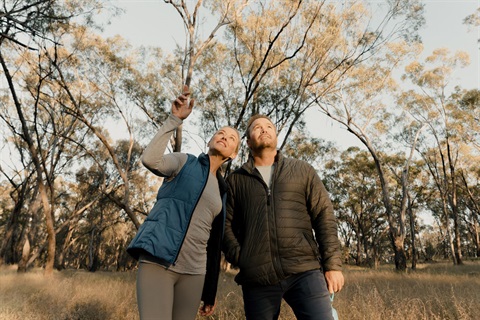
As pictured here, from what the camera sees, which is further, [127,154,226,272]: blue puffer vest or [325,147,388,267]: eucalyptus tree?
[325,147,388,267]: eucalyptus tree

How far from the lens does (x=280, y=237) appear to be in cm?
202

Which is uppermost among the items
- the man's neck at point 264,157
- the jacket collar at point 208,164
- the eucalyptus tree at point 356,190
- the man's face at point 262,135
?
the eucalyptus tree at point 356,190

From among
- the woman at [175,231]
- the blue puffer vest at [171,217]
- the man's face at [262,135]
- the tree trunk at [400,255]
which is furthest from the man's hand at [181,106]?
the tree trunk at [400,255]

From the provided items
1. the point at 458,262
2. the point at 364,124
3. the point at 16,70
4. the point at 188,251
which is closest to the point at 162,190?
the point at 188,251

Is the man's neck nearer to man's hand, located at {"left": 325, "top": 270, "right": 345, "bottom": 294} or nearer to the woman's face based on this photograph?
the woman's face

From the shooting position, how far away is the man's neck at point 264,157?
7.66ft

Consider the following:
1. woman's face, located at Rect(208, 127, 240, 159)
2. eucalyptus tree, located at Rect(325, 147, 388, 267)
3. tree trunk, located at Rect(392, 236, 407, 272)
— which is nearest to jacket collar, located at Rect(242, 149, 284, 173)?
woman's face, located at Rect(208, 127, 240, 159)

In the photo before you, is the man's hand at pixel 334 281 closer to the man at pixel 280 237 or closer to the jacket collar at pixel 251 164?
the man at pixel 280 237

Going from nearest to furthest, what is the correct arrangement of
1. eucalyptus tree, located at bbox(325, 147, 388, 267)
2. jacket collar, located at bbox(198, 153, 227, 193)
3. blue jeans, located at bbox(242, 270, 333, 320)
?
blue jeans, located at bbox(242, 270, 333, 320) < jacket collar, located at bbox(198, 153, 227, 193) < eucalyptus tree, located at bbox(325, 147, 388, 267)

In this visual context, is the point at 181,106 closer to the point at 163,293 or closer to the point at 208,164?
the point at 208,164

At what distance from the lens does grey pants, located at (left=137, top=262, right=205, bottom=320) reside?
1.71 meters

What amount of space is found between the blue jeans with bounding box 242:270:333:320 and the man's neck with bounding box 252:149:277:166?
2.61 ft

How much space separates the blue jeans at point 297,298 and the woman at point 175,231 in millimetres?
343

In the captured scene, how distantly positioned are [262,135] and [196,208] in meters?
0.71
